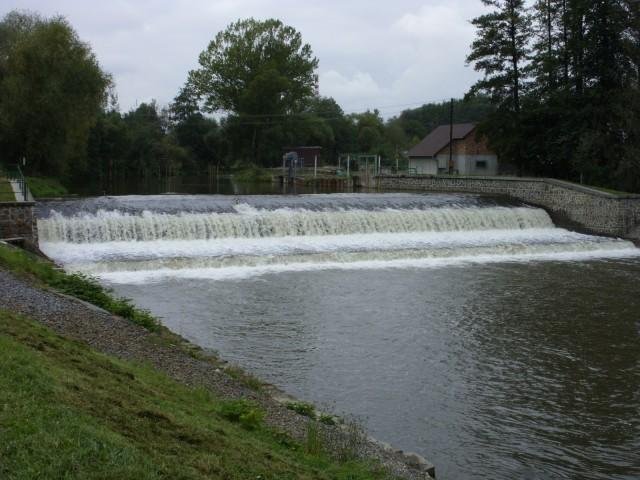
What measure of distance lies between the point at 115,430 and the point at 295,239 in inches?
702

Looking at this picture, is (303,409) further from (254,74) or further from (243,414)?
(254,74)

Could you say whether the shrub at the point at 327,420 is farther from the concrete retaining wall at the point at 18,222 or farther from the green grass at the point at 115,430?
the concrete retaining wall at the point at 18,222

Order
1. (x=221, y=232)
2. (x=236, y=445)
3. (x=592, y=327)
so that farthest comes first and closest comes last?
(x=221, y=232) → (x=592, y=327) → (x=236, y=445)

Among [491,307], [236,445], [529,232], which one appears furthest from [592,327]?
[529,232]

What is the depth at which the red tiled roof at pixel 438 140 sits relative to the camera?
5200cm

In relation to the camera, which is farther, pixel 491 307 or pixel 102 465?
pixel 491 307

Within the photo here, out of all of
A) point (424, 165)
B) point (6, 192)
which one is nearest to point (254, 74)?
point (424, 165)

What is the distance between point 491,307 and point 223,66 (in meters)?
65.0

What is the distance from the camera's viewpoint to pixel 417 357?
11.2 meters

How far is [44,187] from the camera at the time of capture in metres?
34.0

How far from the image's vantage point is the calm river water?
8.45 meters

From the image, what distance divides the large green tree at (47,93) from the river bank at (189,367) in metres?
24.5

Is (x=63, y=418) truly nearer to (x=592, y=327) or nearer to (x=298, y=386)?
(x=298, y=386)

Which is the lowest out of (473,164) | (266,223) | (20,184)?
(266,223)
